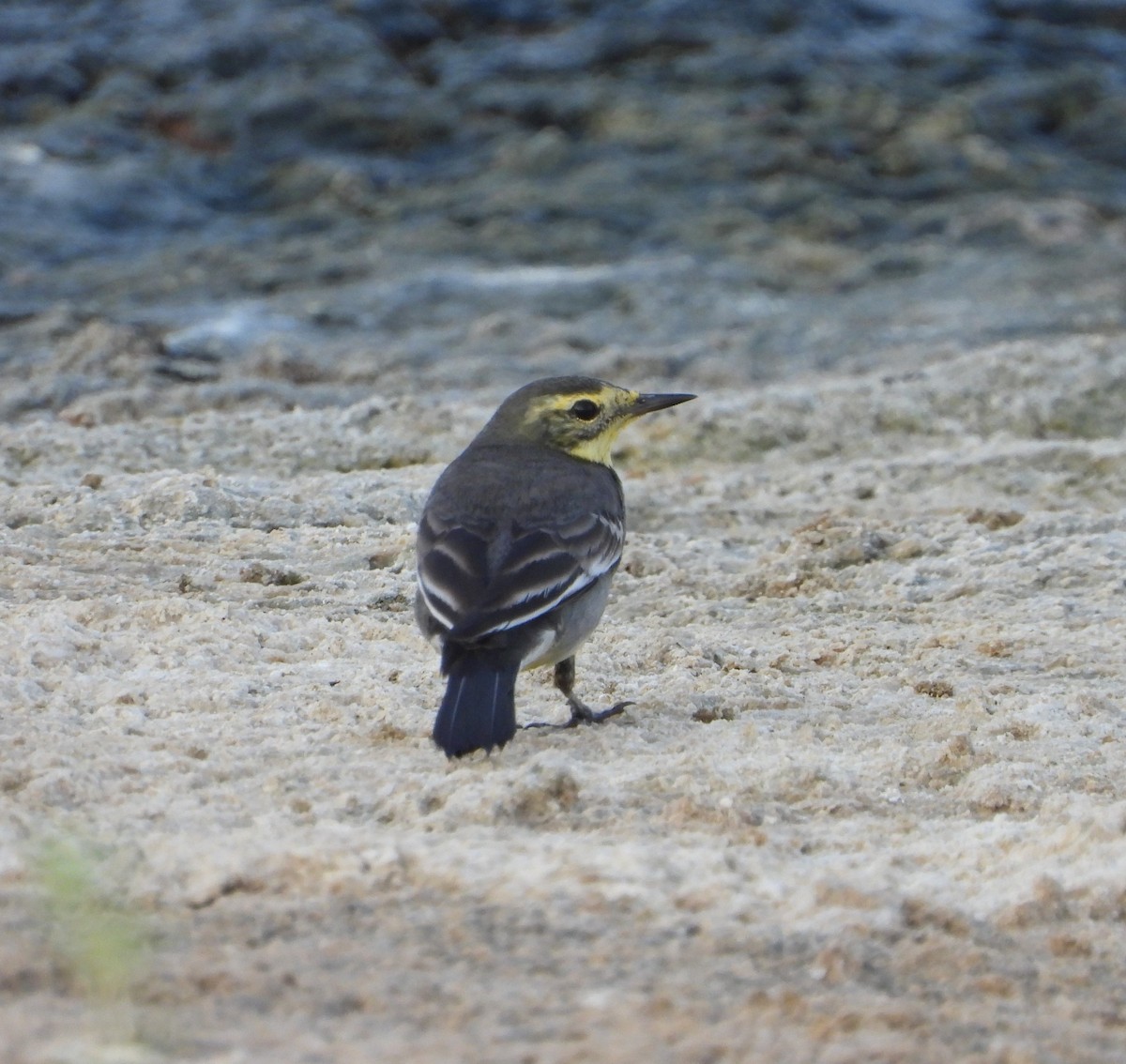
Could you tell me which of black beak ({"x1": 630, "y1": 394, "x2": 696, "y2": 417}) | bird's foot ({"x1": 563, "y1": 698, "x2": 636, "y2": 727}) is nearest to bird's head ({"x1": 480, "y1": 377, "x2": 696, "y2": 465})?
black beak ({"x1": 630, "y1": 394, "x2": 696, "y2": 417})

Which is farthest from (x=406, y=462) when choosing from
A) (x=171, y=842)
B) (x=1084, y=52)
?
(x=1084, y=52)

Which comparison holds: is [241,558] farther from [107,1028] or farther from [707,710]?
[107,1028]

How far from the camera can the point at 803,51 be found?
17.3 metres

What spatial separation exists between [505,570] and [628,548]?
6.93 feet

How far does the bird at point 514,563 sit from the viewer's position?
15.9 ft

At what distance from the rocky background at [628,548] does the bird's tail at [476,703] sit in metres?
0.08

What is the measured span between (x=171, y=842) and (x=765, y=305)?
930 cm

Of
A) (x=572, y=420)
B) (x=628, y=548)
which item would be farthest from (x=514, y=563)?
(x=628, y=548)

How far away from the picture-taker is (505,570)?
5254mm

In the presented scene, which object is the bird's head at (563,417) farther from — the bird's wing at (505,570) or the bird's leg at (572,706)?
the bird's leg at (572,706)

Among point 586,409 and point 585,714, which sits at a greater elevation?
point 586,409

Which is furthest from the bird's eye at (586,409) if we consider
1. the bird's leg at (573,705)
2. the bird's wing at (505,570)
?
the bird's leg at (573,705)

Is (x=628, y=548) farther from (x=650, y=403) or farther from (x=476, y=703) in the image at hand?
(x=476, y=703)

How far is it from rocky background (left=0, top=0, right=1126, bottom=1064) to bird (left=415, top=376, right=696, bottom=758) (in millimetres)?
200
